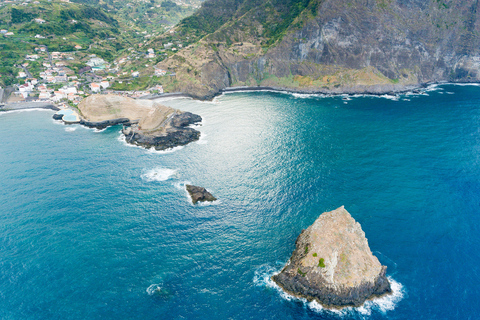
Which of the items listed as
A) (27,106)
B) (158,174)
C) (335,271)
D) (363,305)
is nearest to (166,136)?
(158,174)

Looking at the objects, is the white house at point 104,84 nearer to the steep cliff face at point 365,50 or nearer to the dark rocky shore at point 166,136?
the steep cliff face at point 365,50

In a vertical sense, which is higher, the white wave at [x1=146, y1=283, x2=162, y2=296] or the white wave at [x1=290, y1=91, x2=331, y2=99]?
the white wave at [x1=290, y1=91, x2=331, y2=99]

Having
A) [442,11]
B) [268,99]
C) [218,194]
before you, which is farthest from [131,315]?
[442,11]

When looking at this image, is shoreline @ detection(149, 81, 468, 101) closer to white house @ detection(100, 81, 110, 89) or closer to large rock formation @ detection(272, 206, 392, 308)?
white house @ detection(100, 81, 110, 89)

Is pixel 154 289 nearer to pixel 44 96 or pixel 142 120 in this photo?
pixel 142 120

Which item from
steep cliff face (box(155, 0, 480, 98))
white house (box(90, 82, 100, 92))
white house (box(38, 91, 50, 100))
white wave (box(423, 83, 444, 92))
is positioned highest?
steep cliff face (box(155, 0, 480, 98))

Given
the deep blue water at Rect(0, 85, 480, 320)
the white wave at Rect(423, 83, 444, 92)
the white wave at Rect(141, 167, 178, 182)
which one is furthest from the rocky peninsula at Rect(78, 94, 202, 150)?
the white wave at Rect(423, 83, 444, 92)

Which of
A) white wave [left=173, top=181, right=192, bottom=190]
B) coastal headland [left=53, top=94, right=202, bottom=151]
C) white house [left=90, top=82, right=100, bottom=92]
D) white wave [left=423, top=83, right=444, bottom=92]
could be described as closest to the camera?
white wave [left=173, top=181, right=192, bottom=190]
